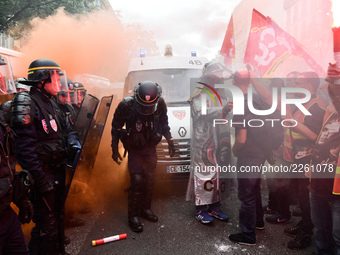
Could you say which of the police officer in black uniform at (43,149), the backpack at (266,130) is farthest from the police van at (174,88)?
the police officer in black uniform at (43,149)

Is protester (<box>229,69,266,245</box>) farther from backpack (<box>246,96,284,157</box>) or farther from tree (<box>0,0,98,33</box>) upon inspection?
tree (<box>0,0,98,33</box>)

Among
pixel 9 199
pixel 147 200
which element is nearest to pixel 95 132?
pixel 147 200

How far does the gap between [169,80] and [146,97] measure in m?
2.28

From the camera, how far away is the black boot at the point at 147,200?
398 cm

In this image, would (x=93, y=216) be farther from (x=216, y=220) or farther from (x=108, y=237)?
(x=216, y=220)

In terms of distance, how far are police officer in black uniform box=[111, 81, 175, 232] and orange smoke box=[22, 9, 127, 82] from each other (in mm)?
7352

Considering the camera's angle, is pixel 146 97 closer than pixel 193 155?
Yes

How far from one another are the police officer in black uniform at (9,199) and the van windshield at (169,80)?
12.2ft

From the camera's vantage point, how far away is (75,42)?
1398 centimetres

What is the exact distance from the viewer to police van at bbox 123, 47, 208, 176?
465 centimetres

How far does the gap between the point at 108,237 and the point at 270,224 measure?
218cm

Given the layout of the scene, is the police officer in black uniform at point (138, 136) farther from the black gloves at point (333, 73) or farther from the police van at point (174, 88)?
the black gloves at point (333, 73)

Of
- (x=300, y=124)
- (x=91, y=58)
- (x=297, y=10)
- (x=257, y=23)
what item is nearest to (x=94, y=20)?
(x=91, y=58)

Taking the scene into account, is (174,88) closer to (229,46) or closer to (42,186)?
(229,46)
